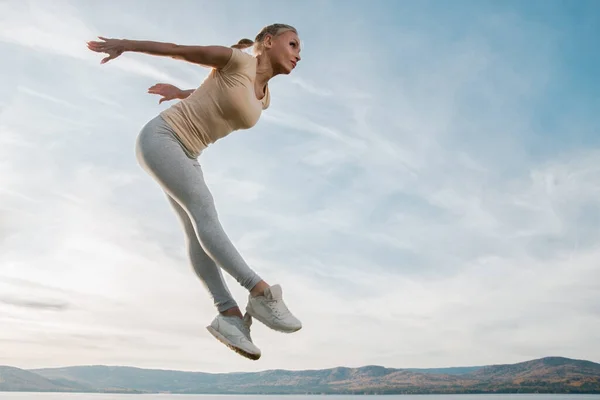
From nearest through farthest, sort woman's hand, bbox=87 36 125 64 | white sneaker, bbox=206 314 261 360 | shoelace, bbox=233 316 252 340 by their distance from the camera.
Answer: woman's hand, bbox=87 36 125 64 < white sneaker, bbox=206 314 261 360 < shoelace, bbox=233 316 252 340

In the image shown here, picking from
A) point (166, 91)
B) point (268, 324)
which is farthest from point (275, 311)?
point (166, 91)

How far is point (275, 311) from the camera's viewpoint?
3.90m

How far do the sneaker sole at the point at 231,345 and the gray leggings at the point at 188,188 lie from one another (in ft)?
1.29

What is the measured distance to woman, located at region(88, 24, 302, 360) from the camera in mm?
3887

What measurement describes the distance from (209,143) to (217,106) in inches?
13.0

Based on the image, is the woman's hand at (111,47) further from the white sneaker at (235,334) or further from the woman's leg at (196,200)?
the white sneaker at (235,334)

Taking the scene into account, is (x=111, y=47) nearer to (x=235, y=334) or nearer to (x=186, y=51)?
(x=186, y=51)

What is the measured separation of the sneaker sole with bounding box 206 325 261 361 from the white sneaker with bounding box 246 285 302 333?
234 millimetres

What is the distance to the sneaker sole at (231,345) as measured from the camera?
393 centimetres

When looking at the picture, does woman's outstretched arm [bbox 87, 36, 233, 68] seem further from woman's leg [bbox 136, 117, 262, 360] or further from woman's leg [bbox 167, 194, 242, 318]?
woman's leg [bbox 167, 194, 242, 318]

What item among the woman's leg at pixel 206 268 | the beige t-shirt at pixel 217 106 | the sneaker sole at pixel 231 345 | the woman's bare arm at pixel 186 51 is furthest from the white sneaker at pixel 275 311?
the woman's bare arm at pixel 186 51

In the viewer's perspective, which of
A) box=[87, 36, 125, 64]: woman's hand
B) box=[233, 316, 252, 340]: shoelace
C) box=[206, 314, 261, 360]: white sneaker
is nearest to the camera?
box=[87, 36, 125, 64]: woman's hand

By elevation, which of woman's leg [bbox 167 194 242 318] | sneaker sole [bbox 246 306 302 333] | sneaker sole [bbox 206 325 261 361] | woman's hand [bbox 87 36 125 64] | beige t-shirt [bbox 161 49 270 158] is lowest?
sneaker sole [bbox 206 325 261 361]

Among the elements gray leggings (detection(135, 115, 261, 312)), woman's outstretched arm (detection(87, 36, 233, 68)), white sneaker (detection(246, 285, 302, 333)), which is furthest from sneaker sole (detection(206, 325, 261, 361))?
woman's outstretched arm (detection(87, 36, 233, 68))
